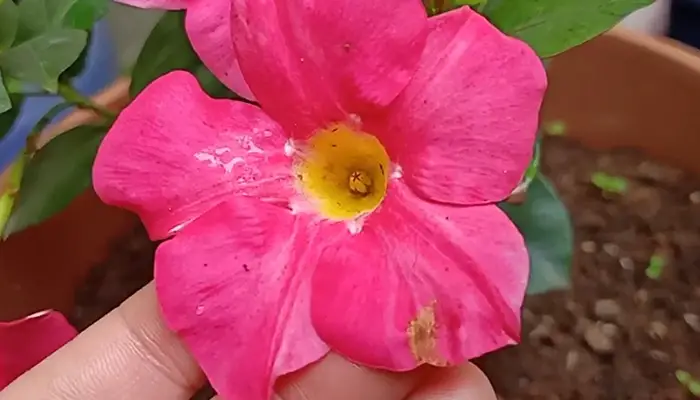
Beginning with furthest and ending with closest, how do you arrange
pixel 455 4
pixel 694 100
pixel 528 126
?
pixel 694 100
pixel 455 4
pixel 528 126

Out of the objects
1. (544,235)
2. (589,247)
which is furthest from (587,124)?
(544,235)

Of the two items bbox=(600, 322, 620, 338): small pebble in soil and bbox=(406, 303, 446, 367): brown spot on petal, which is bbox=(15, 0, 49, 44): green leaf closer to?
bbox=(406, 303, 446, 367): brown spot on petal

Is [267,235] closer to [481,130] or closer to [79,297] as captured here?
[481,130]

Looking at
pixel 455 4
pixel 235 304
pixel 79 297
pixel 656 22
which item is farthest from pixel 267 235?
pixel 656 22

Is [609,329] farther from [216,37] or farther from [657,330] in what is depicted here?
[216,37]

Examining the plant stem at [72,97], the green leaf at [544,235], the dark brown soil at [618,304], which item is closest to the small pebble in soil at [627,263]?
the dark brown soil at [618,304]

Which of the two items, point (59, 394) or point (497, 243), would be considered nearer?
point (497, 243)
